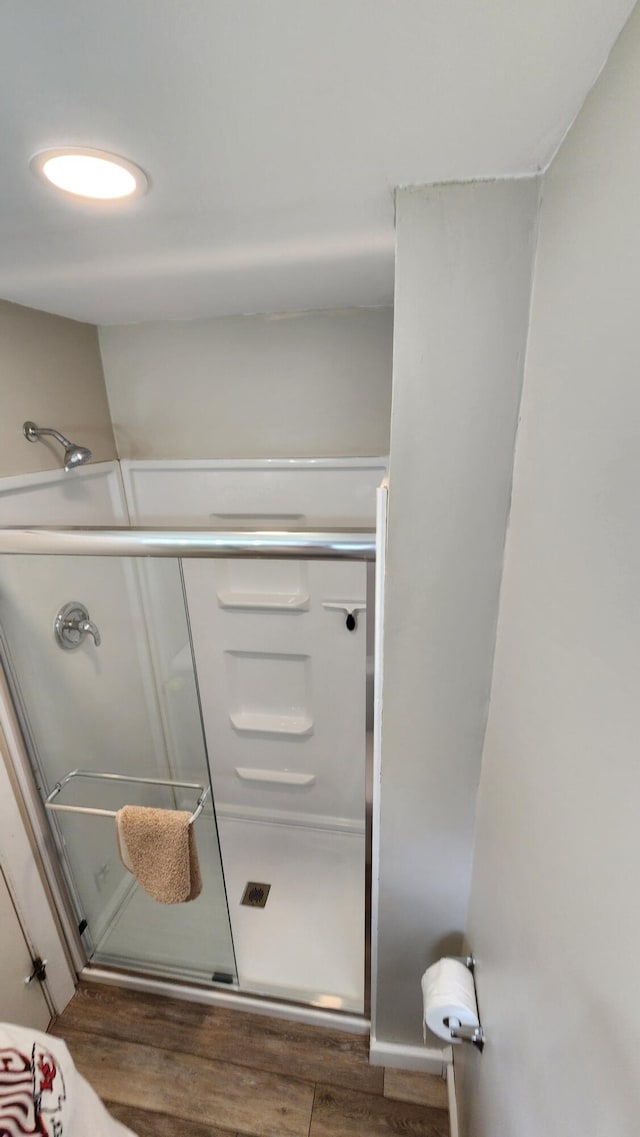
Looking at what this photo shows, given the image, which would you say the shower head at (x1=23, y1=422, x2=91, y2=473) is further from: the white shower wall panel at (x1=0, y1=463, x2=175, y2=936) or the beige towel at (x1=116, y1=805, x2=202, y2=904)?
the beige towel at (x1=116, y1=805, x2=202, y2=904)

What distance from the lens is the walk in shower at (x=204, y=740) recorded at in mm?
1323

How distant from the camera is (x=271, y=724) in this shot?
186 centimetres

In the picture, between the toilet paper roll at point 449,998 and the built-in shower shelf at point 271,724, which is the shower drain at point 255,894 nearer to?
the built-in shower shelf at point 271,724

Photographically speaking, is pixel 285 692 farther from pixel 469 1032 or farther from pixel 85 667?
pixel 469 1032

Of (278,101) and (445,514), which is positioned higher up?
(278,101)

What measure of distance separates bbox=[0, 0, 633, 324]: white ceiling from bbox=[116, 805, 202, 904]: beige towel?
4.26 feet

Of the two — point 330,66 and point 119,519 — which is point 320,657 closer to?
point 119,519

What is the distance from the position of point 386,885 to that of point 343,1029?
69 cm

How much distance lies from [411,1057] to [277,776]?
943mm

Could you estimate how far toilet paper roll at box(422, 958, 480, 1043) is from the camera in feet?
2.92

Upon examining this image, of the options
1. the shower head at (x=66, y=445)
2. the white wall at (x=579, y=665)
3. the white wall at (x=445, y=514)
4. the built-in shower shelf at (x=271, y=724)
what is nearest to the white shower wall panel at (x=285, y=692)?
the built-in shower shelf at (x=271, y=724)

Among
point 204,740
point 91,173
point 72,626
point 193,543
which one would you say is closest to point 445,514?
point 193,543

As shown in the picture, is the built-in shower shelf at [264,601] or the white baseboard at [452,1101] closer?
the white baseboard at [452,1101]

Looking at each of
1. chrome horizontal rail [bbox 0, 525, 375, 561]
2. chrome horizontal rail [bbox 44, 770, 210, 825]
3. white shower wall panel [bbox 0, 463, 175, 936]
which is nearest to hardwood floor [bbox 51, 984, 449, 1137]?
white shower wall panel [bbox 0, 463, 175, 936]
